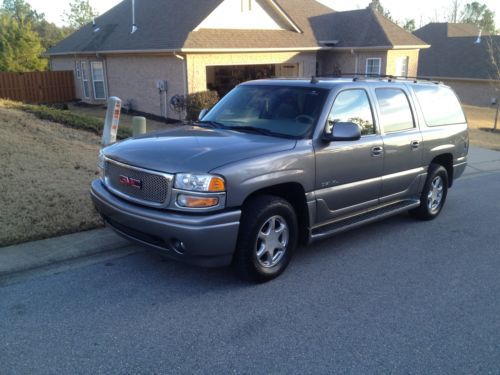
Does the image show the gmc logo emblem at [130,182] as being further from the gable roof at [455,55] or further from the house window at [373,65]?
the gable roof at [455,55]

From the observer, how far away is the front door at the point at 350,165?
198 inches

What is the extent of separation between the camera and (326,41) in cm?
2334

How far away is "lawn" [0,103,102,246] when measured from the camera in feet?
18.7

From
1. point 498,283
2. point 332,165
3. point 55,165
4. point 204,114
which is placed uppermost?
point 204,114

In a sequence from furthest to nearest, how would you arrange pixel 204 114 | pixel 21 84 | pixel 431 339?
pixel 21 84
pixel 204 114
pixel 431 339

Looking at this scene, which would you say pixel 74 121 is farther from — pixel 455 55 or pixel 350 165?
pixel 455 55

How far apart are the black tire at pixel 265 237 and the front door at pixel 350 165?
0.48m

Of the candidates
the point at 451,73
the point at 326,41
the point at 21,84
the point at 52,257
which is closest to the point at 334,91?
the point at 52,257

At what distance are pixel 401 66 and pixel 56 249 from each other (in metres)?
22.3

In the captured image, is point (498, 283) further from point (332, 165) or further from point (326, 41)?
point (326, 41)

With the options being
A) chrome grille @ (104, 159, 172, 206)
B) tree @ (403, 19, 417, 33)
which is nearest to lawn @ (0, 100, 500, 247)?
chrome grille @ (104, 159, 172, 206)

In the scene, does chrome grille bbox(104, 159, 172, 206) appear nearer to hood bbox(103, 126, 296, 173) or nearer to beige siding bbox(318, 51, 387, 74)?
hood bbox(103, 126, 296, 173)

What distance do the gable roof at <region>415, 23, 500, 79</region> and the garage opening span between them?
18.0m

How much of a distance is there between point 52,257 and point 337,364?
3142 mm
